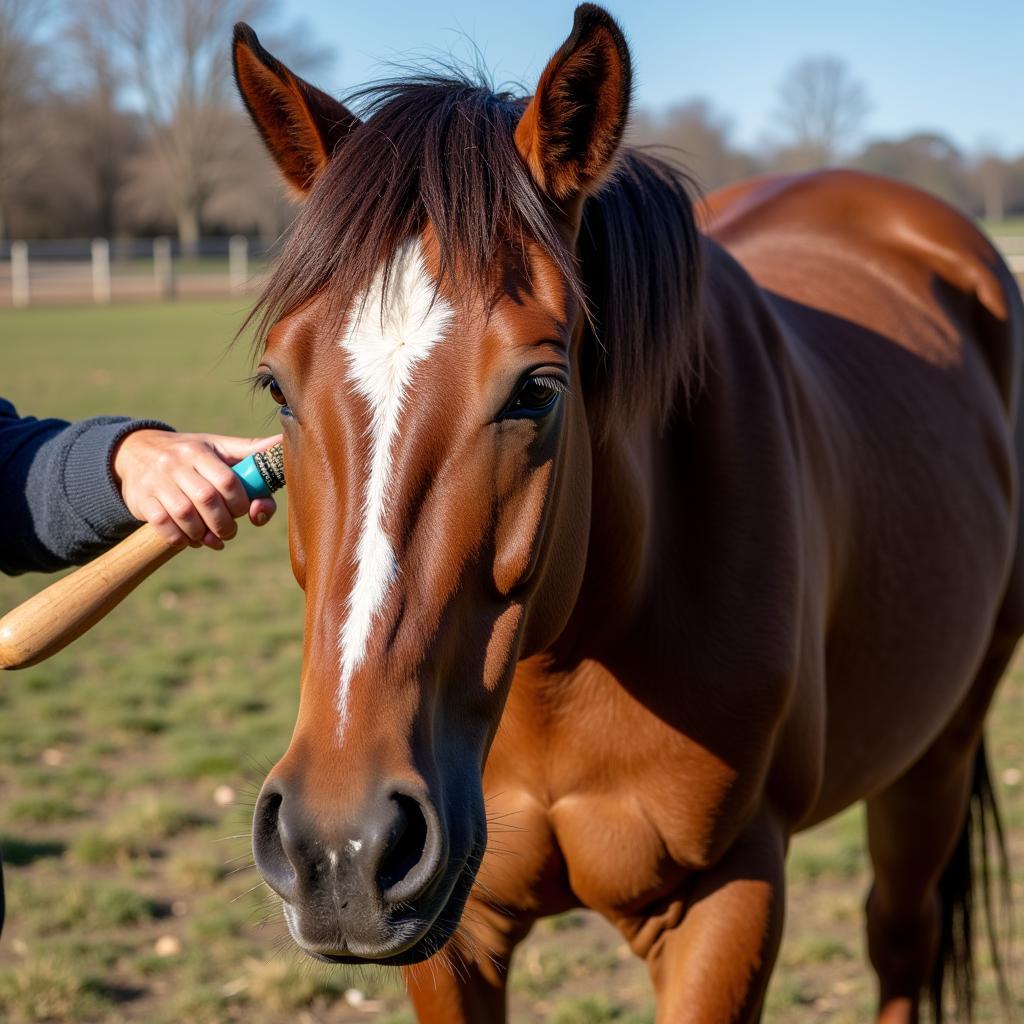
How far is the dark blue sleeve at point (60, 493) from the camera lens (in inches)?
85.1

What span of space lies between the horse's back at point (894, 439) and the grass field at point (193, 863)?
1131mm

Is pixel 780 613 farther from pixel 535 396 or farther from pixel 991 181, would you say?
pixel 991 181

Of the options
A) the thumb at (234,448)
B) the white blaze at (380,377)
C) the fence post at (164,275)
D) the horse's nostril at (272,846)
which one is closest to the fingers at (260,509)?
the thumb at (234,448)

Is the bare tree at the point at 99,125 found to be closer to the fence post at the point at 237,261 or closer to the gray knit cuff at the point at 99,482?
the fence post at the point at 237,261

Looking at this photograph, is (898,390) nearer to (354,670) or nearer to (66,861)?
(354,670)

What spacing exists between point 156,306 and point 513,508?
107 feet

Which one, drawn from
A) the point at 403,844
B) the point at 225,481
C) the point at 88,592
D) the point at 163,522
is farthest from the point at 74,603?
the point at 403,844

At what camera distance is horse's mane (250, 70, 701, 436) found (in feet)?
5.51

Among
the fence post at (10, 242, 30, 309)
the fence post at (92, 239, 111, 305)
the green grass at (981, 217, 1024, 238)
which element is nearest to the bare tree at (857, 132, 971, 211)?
the green grass at (981, 217, 1024, 238)

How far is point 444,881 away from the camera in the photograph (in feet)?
4.86

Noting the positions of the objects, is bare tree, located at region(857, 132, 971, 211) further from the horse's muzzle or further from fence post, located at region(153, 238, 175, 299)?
the horse's muzzle

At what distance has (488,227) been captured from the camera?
169cm

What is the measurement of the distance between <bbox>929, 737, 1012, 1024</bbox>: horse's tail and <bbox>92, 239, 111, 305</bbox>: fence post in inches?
1291

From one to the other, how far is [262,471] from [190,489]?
0.12 metres
